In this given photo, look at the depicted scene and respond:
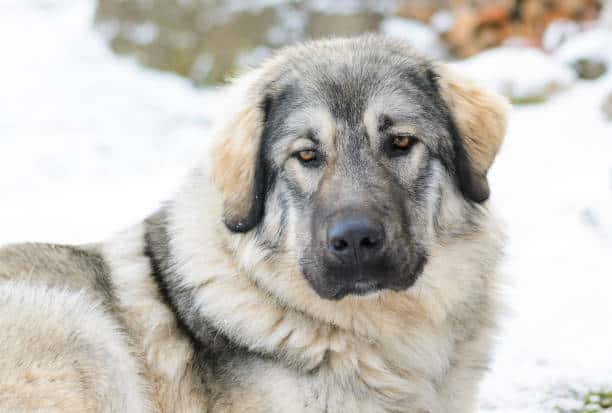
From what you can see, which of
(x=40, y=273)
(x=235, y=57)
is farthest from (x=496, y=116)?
(x=235, y=57)

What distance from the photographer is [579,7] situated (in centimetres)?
1223

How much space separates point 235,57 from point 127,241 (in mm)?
9096

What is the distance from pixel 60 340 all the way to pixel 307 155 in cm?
145

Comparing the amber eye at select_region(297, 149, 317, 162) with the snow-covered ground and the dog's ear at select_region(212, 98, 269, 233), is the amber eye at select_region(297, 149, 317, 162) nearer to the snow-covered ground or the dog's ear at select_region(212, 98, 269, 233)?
the dog's ear at select_region(212, 98, 269, 233)

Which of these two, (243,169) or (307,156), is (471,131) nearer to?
(307,156)

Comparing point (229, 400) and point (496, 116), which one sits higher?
point (496, 116)

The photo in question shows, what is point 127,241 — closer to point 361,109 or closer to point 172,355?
point 172,355

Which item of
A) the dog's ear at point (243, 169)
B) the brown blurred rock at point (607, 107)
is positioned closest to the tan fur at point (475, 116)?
the dog's ear at point (243, 169)

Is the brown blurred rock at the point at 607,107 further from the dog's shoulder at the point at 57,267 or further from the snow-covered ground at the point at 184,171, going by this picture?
the dog's shoulder at the point at 57,267

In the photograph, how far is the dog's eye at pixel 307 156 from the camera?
3.64 m

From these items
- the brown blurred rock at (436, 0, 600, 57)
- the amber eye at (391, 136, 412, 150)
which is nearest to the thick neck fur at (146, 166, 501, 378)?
the amber eye at (391, 136, 412, 150)

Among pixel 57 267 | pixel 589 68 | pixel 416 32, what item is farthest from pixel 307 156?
pixel 416 32

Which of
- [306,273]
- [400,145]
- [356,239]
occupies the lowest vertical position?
[306,273]

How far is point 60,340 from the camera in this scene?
352 cm
